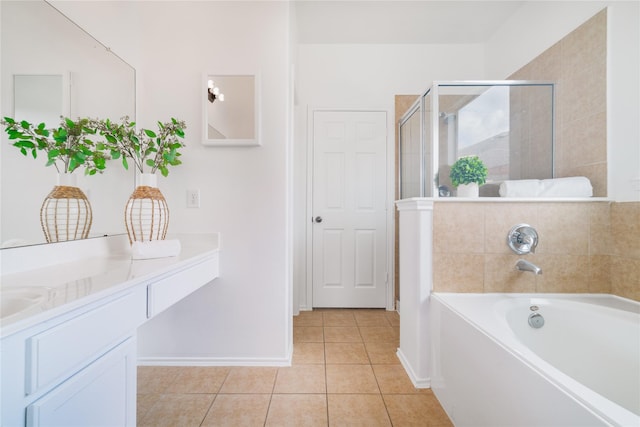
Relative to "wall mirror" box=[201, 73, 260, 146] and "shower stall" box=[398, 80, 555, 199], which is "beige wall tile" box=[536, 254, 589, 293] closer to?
"shower stall" box=[398, 80, 555, 199]

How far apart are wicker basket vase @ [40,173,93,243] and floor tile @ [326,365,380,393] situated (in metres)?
1.50

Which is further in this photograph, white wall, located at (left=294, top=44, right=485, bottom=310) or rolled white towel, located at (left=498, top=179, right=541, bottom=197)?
white wall, located at (left=294, top=44, right=485, bottom=310)

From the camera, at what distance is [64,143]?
3.78 feet

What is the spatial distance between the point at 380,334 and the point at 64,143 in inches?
90.2

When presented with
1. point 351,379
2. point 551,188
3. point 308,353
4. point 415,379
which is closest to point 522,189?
point 551,188

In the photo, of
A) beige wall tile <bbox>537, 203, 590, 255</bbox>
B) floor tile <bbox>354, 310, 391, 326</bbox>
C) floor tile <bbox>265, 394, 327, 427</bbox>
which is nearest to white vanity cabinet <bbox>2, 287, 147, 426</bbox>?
floor tile <bbox>265, 394, 327, 427</bbox>

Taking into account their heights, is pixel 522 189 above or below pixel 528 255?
above

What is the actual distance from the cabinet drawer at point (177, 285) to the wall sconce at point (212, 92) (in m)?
0.98

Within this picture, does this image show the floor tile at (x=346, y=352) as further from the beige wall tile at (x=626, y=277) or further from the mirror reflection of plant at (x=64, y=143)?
the mirror reflection of plant at (x=64, y=143)

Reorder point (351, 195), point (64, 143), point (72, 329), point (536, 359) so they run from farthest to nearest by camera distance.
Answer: point (351, 195)
point (64, 143)
point (536, 359)
point (72, 329)

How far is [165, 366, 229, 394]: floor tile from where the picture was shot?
1.50 m

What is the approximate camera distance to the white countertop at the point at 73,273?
0.62 meters

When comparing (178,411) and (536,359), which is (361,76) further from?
(178,411)

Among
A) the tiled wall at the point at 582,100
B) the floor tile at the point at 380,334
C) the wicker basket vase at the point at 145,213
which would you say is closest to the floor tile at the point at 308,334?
the floor tile at the point at 380,334
